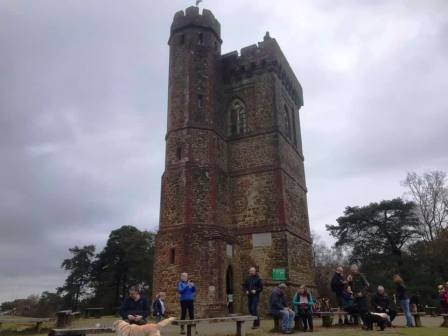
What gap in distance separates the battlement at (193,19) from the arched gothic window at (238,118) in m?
4.91

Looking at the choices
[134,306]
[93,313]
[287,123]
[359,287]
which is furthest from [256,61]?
[93,313]

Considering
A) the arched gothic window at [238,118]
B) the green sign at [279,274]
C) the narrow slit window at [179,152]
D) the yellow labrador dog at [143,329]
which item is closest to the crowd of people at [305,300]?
the yellow labrador dog at [143,329]

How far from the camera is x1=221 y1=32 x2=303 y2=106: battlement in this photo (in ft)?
84.1

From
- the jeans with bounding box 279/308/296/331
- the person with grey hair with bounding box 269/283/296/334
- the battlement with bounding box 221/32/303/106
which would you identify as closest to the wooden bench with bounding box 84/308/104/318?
the battlement with bounding box 221/32/303/106

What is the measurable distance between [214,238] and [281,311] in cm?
793

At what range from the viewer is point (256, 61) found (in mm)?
25859

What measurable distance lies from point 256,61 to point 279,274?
13650 mm

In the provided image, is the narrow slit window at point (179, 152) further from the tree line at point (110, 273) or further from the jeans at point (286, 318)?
the tree line at point (110, 273)

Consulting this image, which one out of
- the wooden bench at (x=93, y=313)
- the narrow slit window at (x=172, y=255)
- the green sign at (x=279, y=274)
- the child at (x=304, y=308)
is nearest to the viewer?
the child at (x=304, y=308)

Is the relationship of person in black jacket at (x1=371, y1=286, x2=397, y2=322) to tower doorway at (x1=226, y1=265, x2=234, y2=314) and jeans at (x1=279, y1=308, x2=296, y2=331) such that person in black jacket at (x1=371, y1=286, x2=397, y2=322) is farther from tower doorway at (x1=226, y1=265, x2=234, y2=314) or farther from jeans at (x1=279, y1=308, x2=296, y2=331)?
tower doorway at (x1=226, y1=265, x2=234, y2=314)

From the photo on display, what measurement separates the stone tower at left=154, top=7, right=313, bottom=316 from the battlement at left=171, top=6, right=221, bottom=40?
7cm

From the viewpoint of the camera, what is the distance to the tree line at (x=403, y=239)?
3070cm

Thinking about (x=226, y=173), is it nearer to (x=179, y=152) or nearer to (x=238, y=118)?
(x=179, y=152)

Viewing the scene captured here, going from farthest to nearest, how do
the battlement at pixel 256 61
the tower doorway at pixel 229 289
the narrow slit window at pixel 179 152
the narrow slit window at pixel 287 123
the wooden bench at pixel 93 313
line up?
the wooden bench at pixel 93 313
the narrow slit window at pixel 287 123
the battlement at pixel 256 61
the narrow slit window at pixel 179 152
the tower doorway at pixel 229 289
